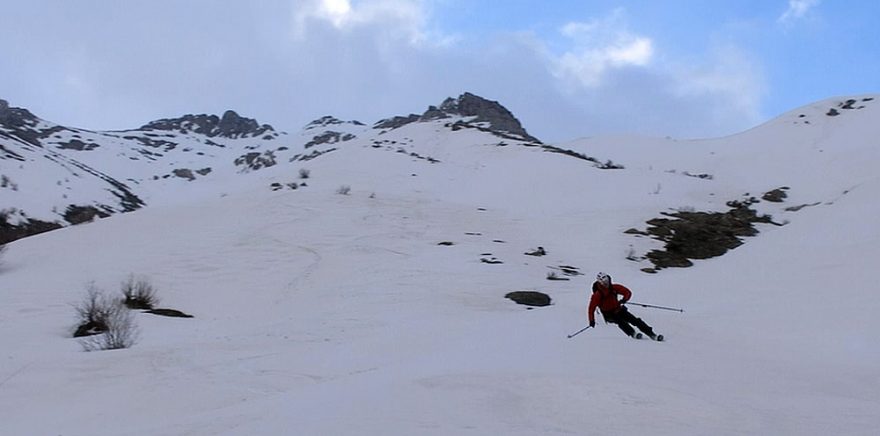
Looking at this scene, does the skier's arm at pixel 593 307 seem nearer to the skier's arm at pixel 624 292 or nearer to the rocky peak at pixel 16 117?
the skier's arm at pixel 624 292

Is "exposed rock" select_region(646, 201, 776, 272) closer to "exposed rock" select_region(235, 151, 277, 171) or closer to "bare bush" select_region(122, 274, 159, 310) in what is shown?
"bare bush" select_region(122, 274, 159, 310)

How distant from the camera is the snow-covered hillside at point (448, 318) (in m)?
5.48

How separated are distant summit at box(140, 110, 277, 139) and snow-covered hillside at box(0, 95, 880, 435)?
298 feet

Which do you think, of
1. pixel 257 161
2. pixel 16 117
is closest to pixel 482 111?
pixel 257 161

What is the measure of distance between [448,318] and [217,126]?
116503 mm

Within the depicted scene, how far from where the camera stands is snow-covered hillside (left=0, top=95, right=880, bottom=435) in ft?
18.0

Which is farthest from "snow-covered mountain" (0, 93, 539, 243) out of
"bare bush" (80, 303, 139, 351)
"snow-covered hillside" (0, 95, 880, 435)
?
"bare bush" (80, 303, 139, 351)

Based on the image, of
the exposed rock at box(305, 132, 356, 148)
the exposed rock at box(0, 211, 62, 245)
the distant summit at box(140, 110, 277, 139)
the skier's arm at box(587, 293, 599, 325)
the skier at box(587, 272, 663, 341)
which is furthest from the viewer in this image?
the distant summit at box(140, 110, 277, 139)

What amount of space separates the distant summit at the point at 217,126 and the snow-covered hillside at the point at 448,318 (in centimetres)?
9070

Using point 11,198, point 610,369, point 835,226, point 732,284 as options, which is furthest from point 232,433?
point 11,198

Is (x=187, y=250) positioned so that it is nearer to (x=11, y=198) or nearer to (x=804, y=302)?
(x=804, y=302)

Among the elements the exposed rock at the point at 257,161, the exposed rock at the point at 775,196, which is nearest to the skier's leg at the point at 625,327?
the exposed rock at the point at 775,196

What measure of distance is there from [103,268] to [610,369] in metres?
14.3

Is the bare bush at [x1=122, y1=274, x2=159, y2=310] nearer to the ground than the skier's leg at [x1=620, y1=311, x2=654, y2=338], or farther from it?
nearer to the ground
